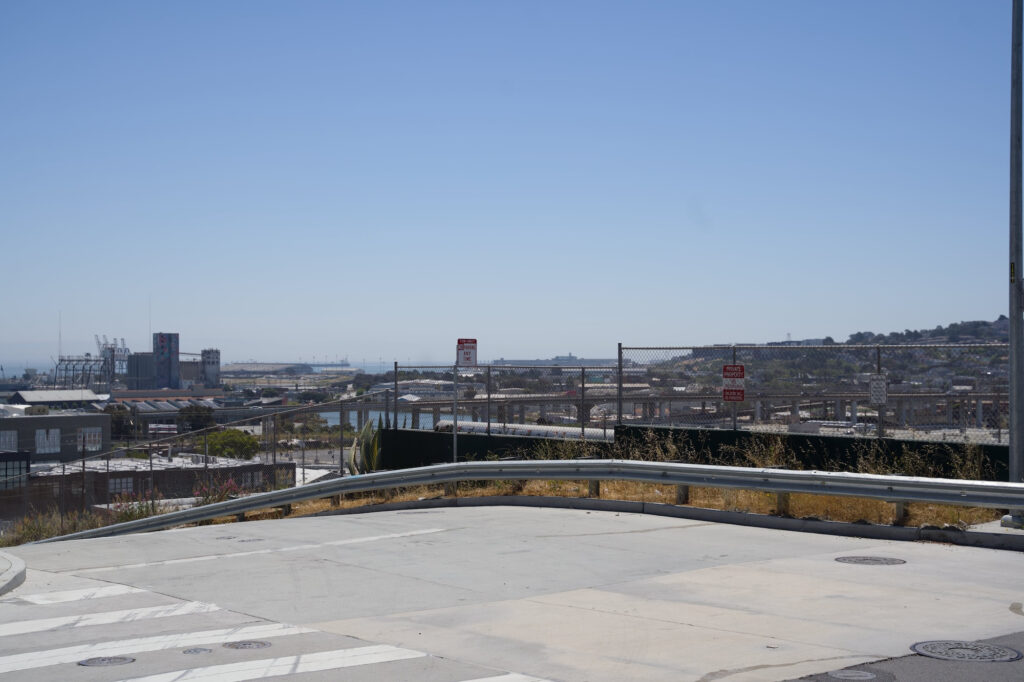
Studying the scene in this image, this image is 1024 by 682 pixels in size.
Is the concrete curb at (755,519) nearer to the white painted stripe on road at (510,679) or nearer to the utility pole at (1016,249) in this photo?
the utility pole at (1016,249)

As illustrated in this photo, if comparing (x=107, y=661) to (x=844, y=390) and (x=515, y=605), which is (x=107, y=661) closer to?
(x=515, y=605)

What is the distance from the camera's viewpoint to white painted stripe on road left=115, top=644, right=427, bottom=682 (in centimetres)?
688

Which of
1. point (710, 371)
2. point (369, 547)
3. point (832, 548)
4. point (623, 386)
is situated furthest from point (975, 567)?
point (623, 386)

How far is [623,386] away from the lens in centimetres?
1969

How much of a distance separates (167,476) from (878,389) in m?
25.5

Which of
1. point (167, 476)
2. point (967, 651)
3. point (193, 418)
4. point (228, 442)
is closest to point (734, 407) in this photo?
point (967, 651)

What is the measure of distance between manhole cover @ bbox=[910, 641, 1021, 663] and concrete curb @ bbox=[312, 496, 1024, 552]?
174 inches

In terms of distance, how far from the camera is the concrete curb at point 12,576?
9.78 m

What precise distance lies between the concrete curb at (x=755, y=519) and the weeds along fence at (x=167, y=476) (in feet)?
19.3

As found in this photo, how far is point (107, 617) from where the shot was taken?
877cm

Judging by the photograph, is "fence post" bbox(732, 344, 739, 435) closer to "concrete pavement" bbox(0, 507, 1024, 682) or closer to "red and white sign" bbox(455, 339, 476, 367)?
"concrete pavement" bbox(0, 507, 1024, 682)

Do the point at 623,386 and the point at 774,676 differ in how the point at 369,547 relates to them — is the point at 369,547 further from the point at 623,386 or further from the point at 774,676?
the point at 623,386

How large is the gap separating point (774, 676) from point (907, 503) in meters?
6.87

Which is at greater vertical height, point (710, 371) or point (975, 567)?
point (710, 371)
